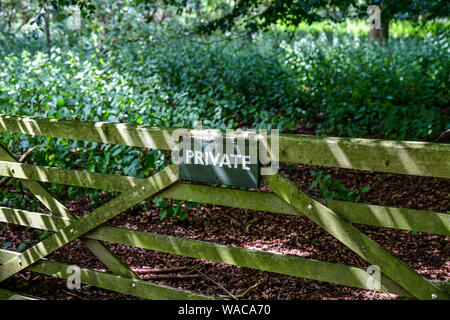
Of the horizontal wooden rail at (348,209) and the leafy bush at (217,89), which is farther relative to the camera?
the leafy bush at (217,89)

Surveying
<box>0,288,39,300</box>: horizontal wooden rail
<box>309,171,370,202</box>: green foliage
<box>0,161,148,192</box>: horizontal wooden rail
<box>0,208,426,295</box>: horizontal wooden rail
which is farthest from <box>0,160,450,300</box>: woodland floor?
<box>0,161,148,192</box>: horizontal wooden rail

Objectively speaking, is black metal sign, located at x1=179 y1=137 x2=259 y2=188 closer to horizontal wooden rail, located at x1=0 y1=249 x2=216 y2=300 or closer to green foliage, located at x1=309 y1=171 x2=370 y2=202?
horizontal wooden rail, located at x1=0 y1=249 x2=216 y2=300

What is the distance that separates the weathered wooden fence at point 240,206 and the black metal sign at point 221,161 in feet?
0.32

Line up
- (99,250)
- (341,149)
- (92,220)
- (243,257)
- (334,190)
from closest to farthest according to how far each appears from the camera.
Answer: (341,149), (243,257), (92,220), (99,250), (334,190)

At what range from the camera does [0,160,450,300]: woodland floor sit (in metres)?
3.96

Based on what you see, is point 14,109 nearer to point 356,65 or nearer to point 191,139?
point 191,139

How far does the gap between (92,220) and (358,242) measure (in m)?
1.78

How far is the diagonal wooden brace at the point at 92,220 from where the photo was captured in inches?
114

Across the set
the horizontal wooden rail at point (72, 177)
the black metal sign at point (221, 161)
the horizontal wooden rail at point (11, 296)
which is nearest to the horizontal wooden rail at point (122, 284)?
the horizontal wooden rail at point (11, 296)

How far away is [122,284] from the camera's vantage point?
10.9 feet

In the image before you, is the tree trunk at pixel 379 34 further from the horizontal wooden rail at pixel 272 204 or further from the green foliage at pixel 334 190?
the horizontal wooden rail at pixel 272 204

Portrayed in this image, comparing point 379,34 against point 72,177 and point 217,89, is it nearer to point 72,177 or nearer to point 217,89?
point 217,89

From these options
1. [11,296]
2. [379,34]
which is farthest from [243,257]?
[379,34]

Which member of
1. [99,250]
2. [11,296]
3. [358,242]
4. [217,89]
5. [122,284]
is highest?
[358,242]
